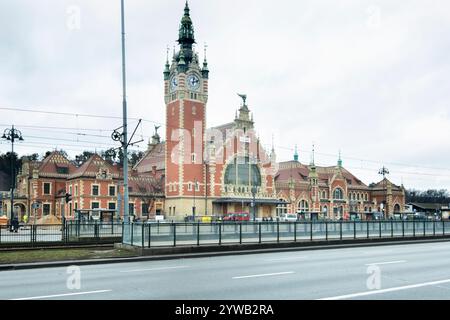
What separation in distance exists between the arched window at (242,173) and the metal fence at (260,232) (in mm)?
47636

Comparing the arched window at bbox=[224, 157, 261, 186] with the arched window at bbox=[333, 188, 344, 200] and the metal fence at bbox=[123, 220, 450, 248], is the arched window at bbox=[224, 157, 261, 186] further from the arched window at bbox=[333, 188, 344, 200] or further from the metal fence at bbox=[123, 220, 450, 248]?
the metal fence at bbox=[123, 220, 450, 248]

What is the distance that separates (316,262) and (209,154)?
198 feet

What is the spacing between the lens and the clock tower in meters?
75.6

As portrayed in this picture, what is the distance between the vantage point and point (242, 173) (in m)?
82.2

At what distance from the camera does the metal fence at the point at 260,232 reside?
73.9 ft

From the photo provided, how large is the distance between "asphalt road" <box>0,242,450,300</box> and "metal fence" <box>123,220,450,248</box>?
3520 mm

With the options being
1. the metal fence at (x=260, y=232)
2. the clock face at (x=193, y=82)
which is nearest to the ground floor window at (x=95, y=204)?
the clock face at (x=193, y=82)

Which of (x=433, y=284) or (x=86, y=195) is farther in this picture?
(x=86, y=195)

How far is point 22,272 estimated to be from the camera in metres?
16.5

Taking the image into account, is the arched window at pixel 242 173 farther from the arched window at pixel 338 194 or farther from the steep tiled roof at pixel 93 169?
the arched window at pixel 338 194

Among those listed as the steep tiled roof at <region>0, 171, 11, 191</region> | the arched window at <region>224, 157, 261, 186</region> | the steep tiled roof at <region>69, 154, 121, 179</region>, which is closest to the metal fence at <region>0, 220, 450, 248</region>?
the steep tiled roof at <region>69, 154, 121, 179</region>

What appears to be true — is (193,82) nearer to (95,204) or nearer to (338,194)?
(95,204)
